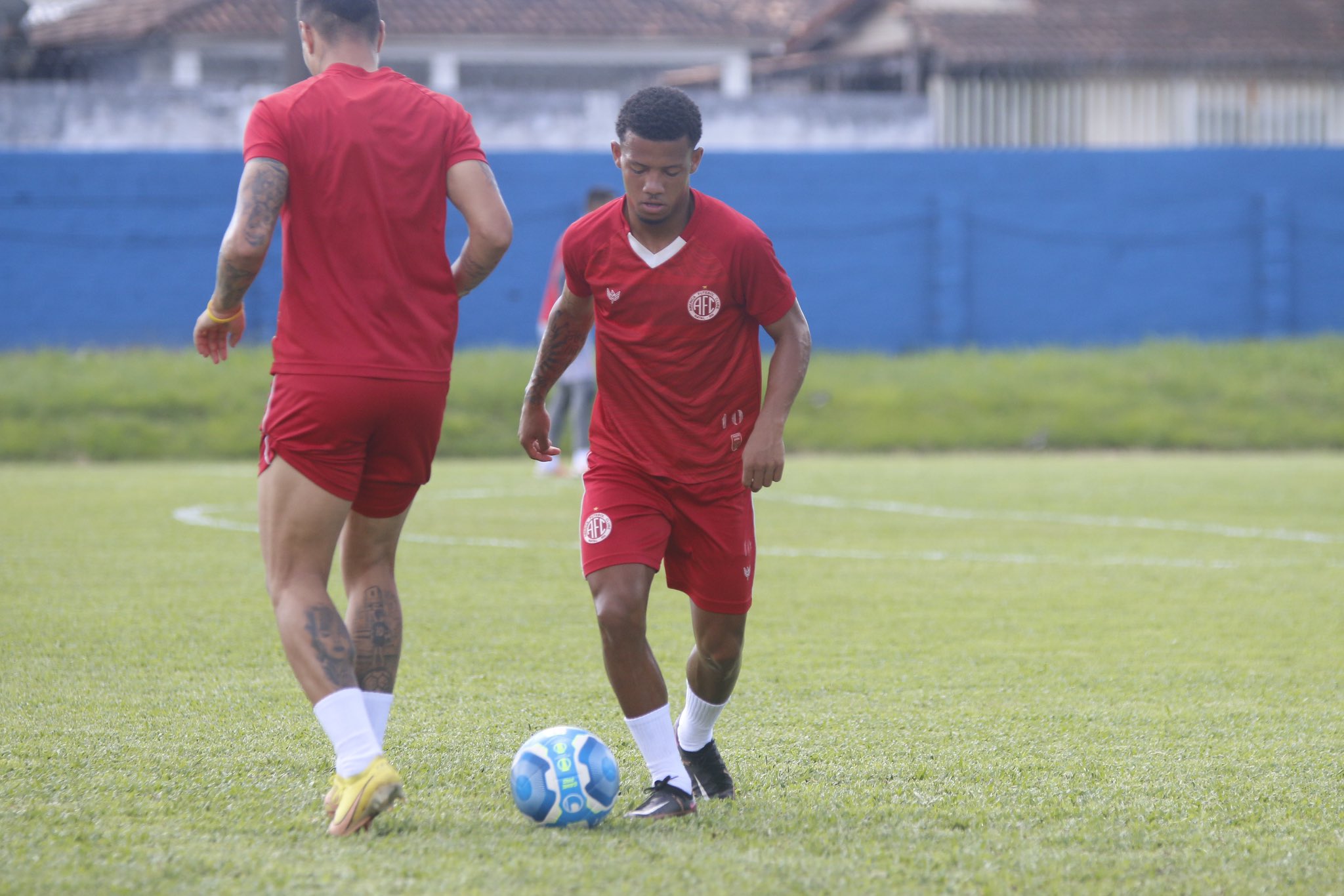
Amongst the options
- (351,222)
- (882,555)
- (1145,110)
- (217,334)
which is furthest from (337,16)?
(1145,110)

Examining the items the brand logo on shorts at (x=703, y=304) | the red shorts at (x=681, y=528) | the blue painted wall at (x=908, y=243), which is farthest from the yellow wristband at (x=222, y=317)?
the blue painted wall at (x=908, y=243)

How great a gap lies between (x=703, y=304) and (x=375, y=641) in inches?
48.8

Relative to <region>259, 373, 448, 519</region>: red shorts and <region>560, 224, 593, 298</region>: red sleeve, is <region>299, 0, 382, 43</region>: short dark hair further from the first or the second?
<region>259, 373, 448, 519</region>: red shorts

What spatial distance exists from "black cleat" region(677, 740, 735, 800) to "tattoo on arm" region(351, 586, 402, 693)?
809 mm

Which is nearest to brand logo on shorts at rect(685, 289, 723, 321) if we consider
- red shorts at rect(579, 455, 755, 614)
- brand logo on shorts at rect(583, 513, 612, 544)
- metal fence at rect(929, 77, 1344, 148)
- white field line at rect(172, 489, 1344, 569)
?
red shorts at rect(579, 455, 755, 614)

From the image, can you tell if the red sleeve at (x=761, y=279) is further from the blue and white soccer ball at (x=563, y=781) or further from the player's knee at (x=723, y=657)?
the blue and white soccer ball at (x=563, y=781)

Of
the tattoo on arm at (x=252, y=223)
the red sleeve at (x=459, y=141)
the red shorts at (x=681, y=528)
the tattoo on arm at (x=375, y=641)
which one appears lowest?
the tattoo on arm at (x=375, y=641)

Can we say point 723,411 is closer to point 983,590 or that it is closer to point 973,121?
point 983,590

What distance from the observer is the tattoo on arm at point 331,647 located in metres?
3.74

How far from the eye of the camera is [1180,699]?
5320 millimetres

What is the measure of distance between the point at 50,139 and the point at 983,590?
15.6 m

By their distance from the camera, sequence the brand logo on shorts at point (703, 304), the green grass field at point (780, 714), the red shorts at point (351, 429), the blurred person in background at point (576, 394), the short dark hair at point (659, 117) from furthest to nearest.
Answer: the blurred person in background at point (576, 394) < the brand logo on shorts at point (703, 304) < the short dark hair at point (659, 117) < the red shorts at point (351, 429) < the green grass field at point (780, 714)

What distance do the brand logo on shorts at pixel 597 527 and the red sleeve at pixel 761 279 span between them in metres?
0.68

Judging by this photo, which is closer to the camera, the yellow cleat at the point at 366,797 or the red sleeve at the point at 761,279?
the yellow cleat at the point at 366,797
